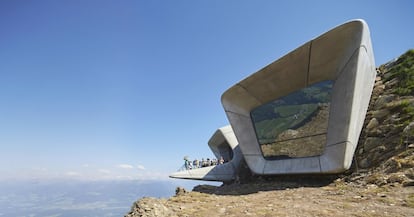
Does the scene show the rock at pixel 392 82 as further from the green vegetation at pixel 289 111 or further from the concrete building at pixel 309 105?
the green vegetation at pixel 289 111

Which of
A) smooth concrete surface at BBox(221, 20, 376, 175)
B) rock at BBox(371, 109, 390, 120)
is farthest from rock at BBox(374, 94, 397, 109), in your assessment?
smooth concrete surface at BBox(221, 20, 376, 175)

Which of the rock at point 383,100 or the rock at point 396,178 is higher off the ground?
the rock at point 383,100

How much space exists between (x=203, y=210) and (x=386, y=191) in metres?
6.58

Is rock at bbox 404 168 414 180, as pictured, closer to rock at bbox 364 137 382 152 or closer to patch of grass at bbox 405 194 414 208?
patch of grass at bbox 405 194 414 208

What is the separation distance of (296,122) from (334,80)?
11.7ft

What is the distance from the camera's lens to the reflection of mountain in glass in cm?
1478

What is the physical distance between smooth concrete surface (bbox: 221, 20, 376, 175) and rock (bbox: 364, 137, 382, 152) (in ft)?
2.88

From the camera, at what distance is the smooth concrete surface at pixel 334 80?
1241cm

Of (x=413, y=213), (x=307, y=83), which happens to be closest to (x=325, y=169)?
(x=307, y=83)

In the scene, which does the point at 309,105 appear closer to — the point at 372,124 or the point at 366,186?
the point at 372,124

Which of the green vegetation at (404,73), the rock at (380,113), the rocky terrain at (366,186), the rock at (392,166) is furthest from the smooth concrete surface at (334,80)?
the green vegetation at (404,73)

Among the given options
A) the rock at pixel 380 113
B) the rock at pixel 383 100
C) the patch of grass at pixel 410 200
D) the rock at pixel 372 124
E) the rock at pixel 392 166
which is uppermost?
the rock at pixel 383 100

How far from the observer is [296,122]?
1614 centimetres

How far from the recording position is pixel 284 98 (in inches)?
676
